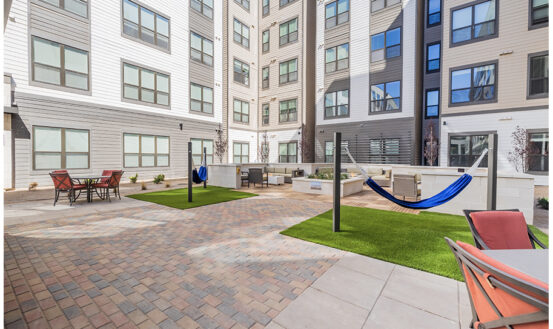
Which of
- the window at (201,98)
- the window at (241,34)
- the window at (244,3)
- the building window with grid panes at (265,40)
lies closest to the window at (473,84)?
the building window with grid panes at (265,40)

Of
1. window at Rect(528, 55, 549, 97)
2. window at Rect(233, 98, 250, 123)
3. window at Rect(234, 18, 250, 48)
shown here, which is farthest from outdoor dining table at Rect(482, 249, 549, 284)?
window at Rect(234, 18, 250, 48)

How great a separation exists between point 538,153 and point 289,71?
1639 centimetres

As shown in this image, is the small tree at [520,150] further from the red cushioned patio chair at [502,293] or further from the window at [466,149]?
the red cushioned patio chair at [502,293]

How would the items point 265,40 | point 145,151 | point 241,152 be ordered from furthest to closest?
point 265,40
point 241,152
point 145,151

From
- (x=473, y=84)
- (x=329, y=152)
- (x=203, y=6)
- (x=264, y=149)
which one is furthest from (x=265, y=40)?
(x=473, y=84)

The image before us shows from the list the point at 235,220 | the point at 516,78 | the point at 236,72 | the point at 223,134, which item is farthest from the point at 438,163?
the point at 236,72

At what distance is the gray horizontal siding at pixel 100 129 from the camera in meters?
10.6

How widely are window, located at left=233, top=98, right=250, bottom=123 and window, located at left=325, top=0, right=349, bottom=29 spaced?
361 inches

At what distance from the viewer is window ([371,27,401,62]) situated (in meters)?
15.9

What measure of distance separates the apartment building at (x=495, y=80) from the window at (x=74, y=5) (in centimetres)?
1996

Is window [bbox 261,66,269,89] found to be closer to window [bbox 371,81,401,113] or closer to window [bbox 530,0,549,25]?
window [bbox 371,81,401,113]

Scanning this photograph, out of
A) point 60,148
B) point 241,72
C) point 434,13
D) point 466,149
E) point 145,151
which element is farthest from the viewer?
point 241,72

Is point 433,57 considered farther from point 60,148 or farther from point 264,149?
point 60,148

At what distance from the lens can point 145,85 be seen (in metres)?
14.7
